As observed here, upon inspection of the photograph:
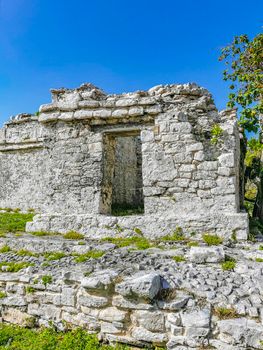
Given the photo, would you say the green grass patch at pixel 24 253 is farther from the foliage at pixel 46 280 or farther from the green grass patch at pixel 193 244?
the green grass patch at pixel 193 244

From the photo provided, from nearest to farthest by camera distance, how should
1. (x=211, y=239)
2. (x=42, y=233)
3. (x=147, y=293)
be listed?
(x=147, y=293) < (x=211, y=239) < (x=42, y=233)

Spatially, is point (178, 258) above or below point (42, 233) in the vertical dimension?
below

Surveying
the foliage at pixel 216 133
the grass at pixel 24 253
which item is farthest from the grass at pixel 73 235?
the foliage at pixel 216 133

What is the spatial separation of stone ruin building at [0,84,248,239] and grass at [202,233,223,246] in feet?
0.42

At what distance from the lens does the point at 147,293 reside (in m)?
3.33

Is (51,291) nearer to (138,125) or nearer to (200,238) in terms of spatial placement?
(200,238)

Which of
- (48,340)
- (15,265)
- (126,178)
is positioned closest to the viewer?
(48,340)

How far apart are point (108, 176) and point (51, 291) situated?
120 inches

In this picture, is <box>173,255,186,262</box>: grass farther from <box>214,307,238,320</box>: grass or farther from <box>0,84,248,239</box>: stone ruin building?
<box>0,84,248,239</box>: stone ruin building

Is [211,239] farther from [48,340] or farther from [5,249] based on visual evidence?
[5,249]

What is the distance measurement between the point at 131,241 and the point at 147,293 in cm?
227

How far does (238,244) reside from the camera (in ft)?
17.0

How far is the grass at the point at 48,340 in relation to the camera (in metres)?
3.49

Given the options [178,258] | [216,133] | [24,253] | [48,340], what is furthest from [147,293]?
[216,133]
